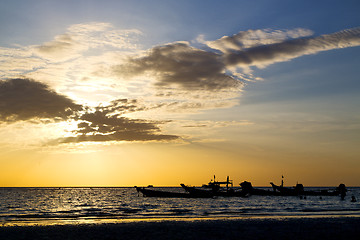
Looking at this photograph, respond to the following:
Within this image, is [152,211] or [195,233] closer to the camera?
[195,233]

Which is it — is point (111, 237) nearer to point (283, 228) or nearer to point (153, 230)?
point (153, 230)

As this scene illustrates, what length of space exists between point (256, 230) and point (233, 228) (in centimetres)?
218

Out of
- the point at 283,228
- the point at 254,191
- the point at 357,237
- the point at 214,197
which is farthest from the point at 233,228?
the point at 254,191

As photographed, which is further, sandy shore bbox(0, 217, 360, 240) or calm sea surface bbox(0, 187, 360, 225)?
calm sea surface bbox(0, 187, 360, 225)

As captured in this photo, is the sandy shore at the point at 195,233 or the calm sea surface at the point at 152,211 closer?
the sandy shore at the point at 195,233

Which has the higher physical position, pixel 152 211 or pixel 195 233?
pixel 195 233

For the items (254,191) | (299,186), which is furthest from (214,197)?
(299,186)

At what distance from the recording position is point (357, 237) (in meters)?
25.2

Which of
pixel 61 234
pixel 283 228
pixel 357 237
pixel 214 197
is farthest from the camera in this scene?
pixel 214 197

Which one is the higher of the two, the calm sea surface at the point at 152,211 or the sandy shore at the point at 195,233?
the sandy shore at the point at 195,233

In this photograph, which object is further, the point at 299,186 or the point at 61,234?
the point at 299,186

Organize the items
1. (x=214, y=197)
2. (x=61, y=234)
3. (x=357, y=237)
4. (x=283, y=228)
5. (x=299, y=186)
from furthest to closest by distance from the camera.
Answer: (x=299, y=186), (x=214, y=197), (x=283, y=228), (x=61, y=234), (x=357, y=237)

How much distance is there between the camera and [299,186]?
128750mm

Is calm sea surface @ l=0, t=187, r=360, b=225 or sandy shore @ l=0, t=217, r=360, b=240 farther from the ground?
sandy shore @ l=0, t=217, r=360, b=240
